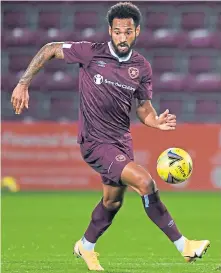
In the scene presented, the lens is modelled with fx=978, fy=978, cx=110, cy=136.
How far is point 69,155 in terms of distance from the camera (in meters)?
17.3

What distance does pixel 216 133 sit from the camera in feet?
57.6

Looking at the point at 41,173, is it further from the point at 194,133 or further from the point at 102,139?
the point at 102,139

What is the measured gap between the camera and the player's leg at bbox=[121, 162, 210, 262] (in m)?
7.37

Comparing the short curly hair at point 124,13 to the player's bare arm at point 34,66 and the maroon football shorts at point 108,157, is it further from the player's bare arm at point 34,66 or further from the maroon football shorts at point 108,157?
the maroon football shorts at point 108,157

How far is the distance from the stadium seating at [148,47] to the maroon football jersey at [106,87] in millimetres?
11421

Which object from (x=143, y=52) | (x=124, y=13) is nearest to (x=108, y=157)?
(x=124, y=13)

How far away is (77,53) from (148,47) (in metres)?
12.0

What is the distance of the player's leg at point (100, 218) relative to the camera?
25.8 feet

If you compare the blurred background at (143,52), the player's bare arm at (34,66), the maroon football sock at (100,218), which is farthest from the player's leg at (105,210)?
the blurred background at (143,52)

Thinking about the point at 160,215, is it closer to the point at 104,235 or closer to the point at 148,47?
the point at 104,235

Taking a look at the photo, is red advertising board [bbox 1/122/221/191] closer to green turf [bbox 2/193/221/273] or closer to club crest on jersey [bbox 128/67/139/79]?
green turf [bbox 2/193/221/273]

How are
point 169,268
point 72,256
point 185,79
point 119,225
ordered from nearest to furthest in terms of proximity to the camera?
point 169,268 → point 72,256 → point 119,225 → point 185,79

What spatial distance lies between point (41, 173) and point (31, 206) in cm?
269

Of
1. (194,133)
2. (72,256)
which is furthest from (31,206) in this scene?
(72,256)
